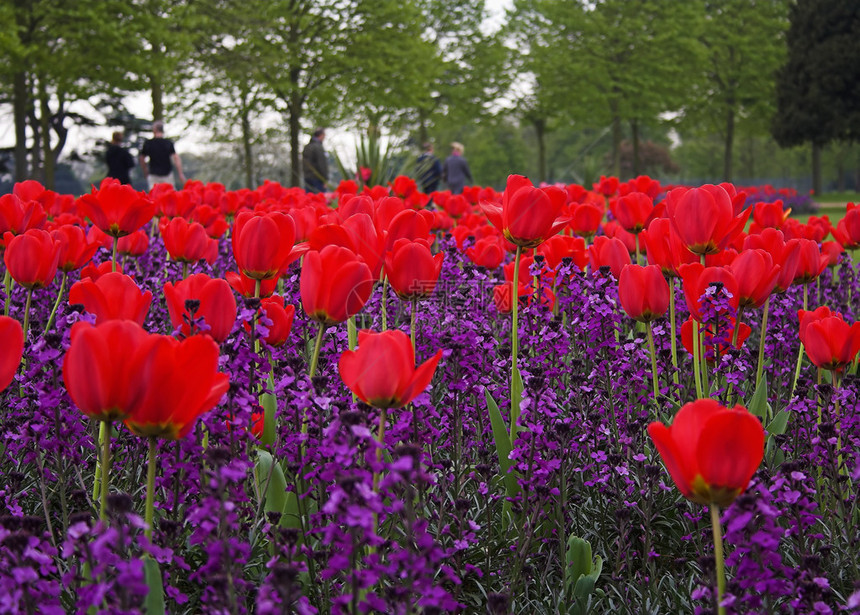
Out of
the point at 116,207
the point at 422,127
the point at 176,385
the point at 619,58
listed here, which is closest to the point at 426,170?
the point at 116,207

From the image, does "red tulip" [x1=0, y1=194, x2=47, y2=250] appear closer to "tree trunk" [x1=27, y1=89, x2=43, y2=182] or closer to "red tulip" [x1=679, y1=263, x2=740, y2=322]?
"red tulip" [x1=679, y1=263, x2=740, y2=322]

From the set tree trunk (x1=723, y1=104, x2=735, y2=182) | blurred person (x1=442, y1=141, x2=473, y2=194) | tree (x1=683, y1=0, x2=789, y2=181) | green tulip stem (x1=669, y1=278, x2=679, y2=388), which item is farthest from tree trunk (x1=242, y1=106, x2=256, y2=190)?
green tulip stem (x1=669, y1=278, x2=679, y2=388)

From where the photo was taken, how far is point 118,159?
44.5 feet

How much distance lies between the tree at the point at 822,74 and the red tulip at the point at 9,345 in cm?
3755

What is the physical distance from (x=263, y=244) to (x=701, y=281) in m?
1.40

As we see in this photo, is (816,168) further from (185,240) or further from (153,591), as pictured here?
(153,591)

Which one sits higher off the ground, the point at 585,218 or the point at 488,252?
the point at 585,218

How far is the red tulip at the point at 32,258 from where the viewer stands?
8.94 feet

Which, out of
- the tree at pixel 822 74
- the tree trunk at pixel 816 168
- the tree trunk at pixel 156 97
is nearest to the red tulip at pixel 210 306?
the tree trunk at pixel 156 97

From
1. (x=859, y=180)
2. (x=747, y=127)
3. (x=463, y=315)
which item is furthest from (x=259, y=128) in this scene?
(x=859, y=180)

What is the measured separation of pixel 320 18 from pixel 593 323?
91.0 feet

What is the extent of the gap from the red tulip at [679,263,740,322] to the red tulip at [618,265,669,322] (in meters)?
0.09

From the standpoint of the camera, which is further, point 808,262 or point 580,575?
point 808,262

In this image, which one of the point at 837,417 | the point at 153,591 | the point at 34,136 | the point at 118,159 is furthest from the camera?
the point at 34,136
